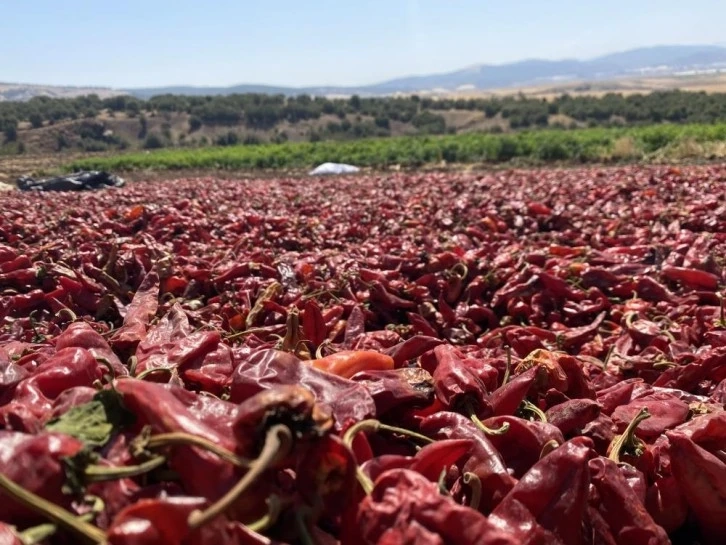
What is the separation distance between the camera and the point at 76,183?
25391mm

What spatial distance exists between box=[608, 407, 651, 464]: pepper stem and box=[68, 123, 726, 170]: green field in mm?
30630

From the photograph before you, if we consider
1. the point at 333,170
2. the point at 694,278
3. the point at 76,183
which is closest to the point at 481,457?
the point at 694,278

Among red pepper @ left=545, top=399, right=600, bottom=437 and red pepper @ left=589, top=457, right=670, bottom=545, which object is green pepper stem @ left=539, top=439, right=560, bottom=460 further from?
red pepper @ left=545, top=399, right=600, bottom=437

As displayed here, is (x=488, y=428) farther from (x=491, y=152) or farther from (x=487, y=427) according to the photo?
(x=491, y=152)

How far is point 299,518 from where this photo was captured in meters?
1.98

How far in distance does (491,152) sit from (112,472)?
130 feet

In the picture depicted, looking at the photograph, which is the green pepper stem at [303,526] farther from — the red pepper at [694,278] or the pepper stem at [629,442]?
the red pepper at [694,278]

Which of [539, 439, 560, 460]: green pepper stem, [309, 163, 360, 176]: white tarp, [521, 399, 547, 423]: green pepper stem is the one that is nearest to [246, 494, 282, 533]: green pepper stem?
[539, 439, 560, 460]: green pepper stem

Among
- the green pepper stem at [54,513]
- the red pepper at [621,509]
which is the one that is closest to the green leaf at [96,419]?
the green pepper stem at [54,513]

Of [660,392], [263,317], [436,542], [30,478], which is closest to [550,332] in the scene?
[660,392]

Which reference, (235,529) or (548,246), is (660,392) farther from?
(548,246)

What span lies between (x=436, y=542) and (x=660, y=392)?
8.39 feet

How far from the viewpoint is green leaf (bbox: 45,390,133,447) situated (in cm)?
212

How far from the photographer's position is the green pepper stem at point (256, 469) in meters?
1.74
